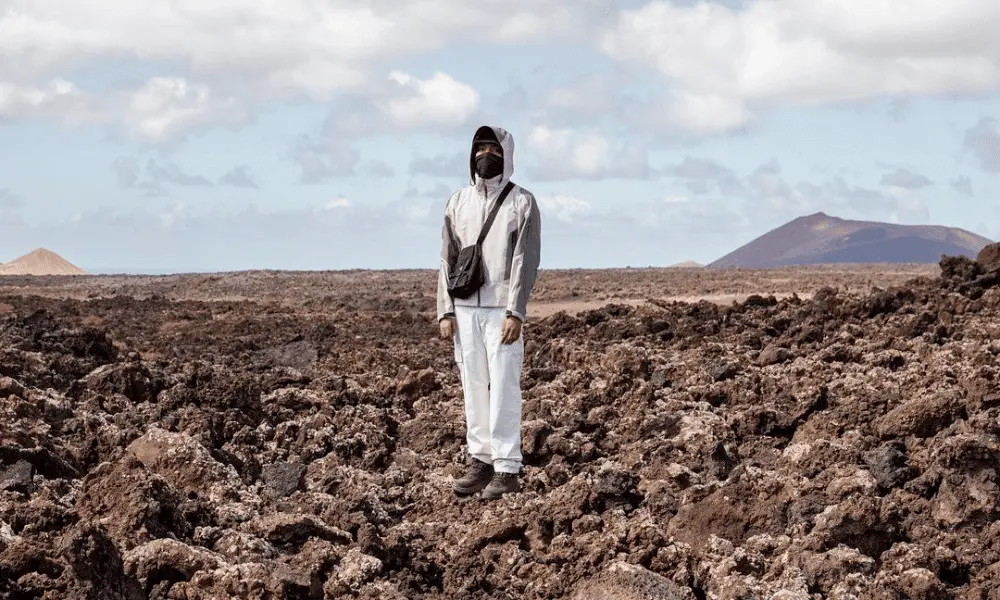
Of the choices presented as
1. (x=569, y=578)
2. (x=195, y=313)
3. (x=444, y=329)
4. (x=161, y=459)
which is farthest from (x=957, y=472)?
(x=195, y=313)

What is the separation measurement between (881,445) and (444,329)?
9.17 feet

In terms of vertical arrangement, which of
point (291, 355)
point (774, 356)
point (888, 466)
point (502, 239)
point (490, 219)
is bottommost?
point (888, 466)

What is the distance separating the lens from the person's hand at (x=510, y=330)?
20.2 ft

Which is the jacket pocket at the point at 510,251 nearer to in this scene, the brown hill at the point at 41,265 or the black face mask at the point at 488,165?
the black face mask at the point at 488,165

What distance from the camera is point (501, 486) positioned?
6508 millimetres

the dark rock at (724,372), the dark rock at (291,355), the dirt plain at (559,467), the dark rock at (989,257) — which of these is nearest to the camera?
the dirt plain at (559,467)

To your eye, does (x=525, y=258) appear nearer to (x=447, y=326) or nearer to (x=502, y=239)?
(x=502, y=239)

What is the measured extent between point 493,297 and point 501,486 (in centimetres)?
111

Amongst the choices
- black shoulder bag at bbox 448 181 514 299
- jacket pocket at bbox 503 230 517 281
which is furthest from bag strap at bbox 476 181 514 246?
jacket pocket at bbox 503 230 517 281

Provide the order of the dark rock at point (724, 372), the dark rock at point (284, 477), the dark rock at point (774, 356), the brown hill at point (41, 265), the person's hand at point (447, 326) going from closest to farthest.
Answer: the person's hand at point (447, 326), the dark rock at point (284, 477), the dark rock at point (724, 372), the dark rock at point (774, 356), the brown hill at point (41, 265)

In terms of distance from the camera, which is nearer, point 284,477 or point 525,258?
point 525,258

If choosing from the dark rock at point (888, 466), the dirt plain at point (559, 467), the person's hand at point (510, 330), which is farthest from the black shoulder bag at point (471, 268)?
the dark rock at point (888, 466)

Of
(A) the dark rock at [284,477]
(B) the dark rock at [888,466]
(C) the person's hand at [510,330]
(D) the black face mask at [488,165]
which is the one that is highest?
(D) the black face mask at [488,165]

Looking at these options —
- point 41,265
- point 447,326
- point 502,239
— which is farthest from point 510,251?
point 41,265
